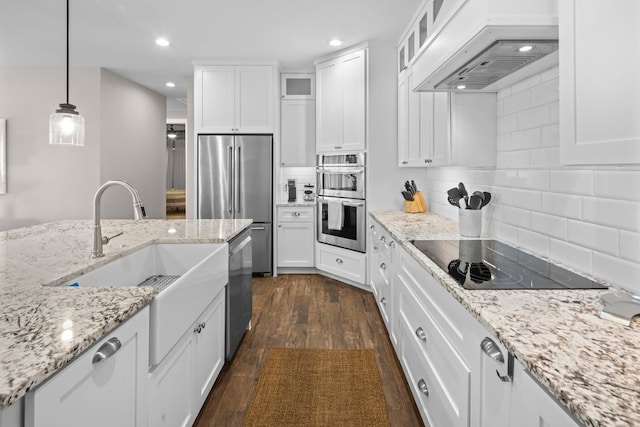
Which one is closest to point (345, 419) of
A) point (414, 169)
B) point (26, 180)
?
point (414, 169)

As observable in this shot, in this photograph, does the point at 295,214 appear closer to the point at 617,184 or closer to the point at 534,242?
the point at 534,242

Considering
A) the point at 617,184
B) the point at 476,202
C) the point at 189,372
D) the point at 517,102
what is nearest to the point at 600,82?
the point at 617,184

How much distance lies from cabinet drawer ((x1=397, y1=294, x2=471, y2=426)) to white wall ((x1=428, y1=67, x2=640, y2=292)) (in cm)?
64

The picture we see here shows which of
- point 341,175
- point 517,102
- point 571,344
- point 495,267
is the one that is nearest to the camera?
point 571,344

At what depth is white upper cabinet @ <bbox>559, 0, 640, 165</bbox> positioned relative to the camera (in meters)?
0.84

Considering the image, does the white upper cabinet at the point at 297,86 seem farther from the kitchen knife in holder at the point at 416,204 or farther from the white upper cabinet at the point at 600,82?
the white upper cabinet at the point at 600,82

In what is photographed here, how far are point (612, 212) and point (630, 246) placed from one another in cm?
15

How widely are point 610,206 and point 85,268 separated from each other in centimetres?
199

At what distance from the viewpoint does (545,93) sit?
1.85 meters

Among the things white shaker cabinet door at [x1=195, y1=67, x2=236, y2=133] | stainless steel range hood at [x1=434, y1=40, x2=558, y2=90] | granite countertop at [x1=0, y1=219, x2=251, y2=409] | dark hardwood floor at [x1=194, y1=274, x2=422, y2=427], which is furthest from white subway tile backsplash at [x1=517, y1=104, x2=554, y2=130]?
white shaker cabinet door at [x1=195, y1=67, x2=236, y2=133]

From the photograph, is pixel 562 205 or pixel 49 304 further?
pixel 562 205

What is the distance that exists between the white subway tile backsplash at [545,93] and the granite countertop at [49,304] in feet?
6.22

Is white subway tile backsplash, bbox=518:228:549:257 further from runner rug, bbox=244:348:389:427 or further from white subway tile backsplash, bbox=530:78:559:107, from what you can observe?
runner rug, bbox=244:348:389:427

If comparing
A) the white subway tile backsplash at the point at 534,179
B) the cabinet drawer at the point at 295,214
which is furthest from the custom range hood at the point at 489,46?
the cabinet drawer at the point at 295,214
